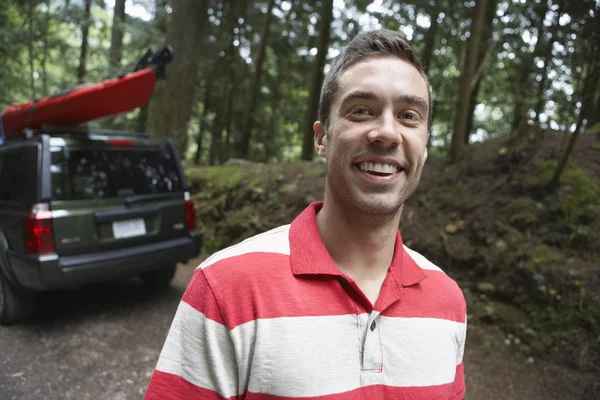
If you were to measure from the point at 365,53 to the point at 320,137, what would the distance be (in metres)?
0.36

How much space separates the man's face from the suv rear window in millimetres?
3748

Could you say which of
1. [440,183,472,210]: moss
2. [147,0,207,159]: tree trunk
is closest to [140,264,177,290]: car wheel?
[440,183,472,210]: moss

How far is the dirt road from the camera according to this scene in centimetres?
350

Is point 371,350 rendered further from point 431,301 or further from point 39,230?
point 39,230

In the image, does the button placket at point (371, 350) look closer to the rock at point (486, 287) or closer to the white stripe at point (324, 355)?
the white stripe at point (324, 355)

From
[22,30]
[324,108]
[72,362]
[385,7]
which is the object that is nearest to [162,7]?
[22,30]

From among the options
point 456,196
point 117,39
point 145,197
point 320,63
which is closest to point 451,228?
point 456,196

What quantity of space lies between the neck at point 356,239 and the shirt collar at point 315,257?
2.1 inches

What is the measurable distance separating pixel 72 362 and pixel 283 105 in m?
13.6

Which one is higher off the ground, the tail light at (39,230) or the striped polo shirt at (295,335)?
the striped polo shirt at (295,335)

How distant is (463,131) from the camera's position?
283 inches

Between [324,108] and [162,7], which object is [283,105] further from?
[324,108]

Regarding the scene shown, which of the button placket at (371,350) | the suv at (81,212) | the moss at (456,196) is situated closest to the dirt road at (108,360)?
the suv at (81,212)

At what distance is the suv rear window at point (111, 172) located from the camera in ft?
14.2
